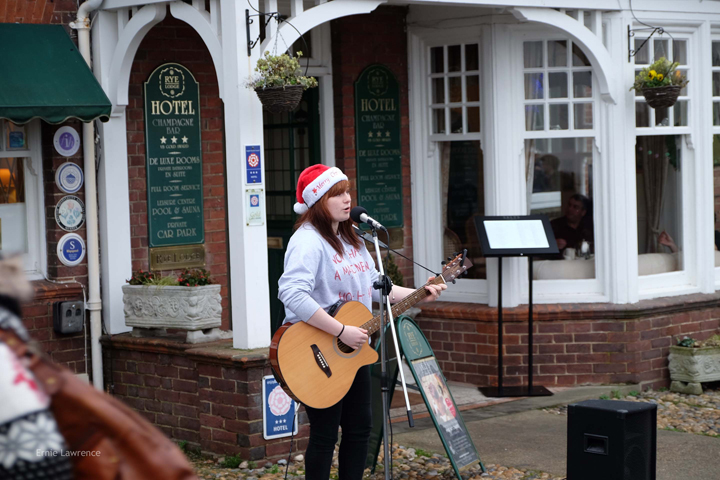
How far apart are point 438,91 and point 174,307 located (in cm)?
324

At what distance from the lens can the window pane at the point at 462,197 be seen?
8.20 meters

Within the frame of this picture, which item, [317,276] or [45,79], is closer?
[317,276]

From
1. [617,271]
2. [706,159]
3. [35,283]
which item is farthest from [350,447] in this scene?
[706,159]

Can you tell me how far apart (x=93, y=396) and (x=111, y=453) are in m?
0.11

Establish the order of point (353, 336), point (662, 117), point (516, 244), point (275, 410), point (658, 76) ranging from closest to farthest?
point (353, 336), point (275, 410), point (658, 76), point (516, 244), point (662, 117)

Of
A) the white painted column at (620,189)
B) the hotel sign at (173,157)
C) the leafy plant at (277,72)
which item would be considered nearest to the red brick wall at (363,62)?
the hotel sign at (173,157)

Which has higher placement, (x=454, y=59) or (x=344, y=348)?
(x=454, y=59)

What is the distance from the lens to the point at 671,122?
823cm

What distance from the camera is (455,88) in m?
8.25

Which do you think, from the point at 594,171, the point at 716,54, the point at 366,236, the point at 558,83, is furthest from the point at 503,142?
the point at 366,236

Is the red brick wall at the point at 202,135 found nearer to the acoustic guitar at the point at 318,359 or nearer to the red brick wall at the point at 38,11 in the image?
the red brick wall at the point at 38,11

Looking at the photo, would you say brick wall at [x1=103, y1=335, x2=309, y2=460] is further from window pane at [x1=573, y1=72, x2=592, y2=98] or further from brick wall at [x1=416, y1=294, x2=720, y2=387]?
window pane at [x1=573, y1=72, x2=592, y2=98]

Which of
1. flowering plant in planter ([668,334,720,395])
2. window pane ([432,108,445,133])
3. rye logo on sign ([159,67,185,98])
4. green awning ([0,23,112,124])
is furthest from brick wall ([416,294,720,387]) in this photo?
green awning ([0,23,112,124])

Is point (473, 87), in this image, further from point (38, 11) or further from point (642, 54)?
point (38, 11)
